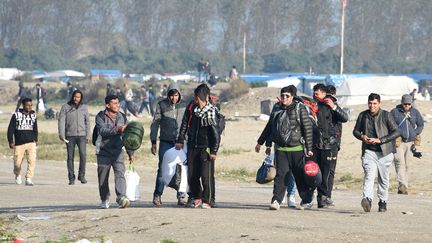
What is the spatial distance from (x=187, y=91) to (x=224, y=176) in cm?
3710

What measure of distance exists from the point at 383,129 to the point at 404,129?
3.94 metres

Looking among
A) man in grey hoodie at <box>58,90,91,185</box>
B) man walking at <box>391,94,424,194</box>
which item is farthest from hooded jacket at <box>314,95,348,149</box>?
man in grey hoodie at <box>58,90,91,185</box>

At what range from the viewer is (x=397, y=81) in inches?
2274

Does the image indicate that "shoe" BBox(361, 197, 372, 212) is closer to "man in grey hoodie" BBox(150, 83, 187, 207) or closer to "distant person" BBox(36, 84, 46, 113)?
"man in grey hoodie" BBox(150, 83, 187, 207)

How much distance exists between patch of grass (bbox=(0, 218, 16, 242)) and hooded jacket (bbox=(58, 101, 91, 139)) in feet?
17.9

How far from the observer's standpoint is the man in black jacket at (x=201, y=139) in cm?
1534

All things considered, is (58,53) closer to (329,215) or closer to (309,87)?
Result: (309,87)

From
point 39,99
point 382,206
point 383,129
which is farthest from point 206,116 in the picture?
point 39,99

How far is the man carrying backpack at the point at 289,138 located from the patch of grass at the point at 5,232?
316 centimetres

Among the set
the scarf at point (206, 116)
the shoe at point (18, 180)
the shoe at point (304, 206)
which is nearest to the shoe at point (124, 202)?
the scarf at point (206, 116)

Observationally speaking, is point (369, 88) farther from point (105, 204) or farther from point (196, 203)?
point (196, 203)

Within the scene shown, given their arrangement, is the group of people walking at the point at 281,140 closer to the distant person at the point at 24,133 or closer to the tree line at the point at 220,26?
the distant person at the point at 24,133

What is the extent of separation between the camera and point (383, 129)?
606 inches

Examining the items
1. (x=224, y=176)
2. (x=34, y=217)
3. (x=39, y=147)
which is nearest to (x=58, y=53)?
(x=39, y=147)
